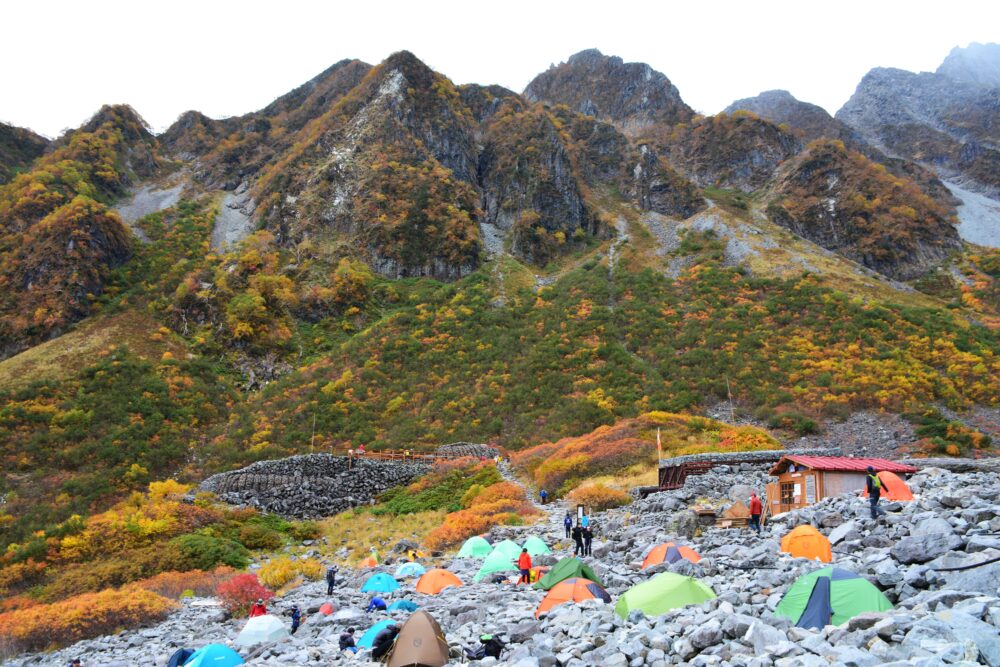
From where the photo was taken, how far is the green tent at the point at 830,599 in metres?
7.66

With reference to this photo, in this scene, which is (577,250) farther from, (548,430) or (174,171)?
(174,171)

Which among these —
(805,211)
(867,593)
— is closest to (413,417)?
(867,593)

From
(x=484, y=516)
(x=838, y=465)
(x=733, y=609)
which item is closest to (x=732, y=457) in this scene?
(x=838, y=465)

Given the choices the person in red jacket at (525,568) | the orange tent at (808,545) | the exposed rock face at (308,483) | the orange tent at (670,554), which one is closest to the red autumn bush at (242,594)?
the person in red jacket at (525,568)

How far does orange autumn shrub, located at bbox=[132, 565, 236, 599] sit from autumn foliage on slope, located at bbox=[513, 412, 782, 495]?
1474cm

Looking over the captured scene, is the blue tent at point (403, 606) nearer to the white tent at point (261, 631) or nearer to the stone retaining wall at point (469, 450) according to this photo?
the white tent at point (261, 631)

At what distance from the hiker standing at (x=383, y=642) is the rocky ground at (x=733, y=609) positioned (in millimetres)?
324

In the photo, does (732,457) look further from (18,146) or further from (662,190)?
(18,146)

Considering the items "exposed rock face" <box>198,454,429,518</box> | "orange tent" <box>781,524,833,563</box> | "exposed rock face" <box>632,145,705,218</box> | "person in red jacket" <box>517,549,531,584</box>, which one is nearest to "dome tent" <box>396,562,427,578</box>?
"person in red jacket" <box>517,549,531,584</box>

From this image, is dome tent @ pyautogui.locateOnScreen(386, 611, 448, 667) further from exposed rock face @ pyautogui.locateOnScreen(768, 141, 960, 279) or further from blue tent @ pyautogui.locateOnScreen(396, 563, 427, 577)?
exposed rock face @ pyautogui.locateOnScreen(768, 141, 960, 279)

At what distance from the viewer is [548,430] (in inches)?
1574

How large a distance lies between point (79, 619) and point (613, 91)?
129324 millimetres

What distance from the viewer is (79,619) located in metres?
16.2

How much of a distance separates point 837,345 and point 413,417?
104ft
